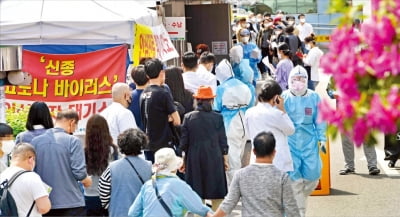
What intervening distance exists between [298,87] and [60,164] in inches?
123

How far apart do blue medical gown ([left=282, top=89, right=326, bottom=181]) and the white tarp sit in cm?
290

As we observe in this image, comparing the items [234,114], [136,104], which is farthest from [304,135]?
[234,114]

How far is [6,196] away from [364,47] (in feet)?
14.8

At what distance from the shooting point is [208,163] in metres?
9.97

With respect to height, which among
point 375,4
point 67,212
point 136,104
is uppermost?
point 375,4

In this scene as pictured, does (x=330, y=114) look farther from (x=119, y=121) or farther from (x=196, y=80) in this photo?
(x=196, y=80)

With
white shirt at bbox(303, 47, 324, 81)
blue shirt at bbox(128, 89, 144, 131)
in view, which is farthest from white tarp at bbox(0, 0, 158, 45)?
white shirt at bbox(303, 47, 324, 81)

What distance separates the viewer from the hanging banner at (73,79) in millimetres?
11336

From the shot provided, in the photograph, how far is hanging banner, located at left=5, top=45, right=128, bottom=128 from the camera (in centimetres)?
1134

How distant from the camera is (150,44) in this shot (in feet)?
43.1

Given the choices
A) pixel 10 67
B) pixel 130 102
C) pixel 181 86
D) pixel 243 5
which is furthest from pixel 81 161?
pixel 243 5

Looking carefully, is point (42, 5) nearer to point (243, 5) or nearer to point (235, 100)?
point (235, 100)

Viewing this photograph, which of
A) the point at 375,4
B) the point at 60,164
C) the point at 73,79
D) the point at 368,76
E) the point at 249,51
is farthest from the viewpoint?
the point at 249,51

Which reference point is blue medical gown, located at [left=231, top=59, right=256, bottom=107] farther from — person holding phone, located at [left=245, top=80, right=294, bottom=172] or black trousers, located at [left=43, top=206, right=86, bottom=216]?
black trousers, located at [left=43, top=206, right=86, bottom=216]
